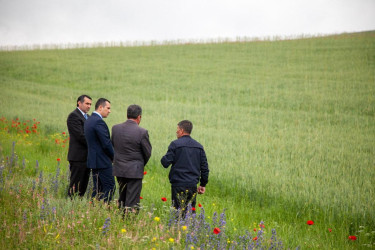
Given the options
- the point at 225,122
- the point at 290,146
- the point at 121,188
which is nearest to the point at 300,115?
the point at 225,122

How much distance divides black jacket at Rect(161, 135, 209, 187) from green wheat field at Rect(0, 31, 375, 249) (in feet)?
2.24

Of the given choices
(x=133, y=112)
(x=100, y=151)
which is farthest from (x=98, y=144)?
(x=133, y=112)

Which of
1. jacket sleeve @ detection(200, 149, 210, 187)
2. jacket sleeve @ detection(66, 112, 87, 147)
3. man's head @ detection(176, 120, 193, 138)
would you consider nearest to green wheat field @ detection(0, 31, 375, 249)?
jacket sleeve @ detection(200, 149, 210, 187)

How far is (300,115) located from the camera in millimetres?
16203

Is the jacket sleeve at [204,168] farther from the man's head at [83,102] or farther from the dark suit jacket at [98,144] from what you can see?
the man's head at [83,102]

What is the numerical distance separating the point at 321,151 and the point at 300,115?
6531 mm

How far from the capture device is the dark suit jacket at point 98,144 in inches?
205

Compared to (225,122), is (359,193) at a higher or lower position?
lower

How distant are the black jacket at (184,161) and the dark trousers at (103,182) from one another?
1.06 meters

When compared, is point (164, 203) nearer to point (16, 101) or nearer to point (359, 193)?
point (359, 193)

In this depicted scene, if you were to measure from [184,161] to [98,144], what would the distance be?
1475 mm

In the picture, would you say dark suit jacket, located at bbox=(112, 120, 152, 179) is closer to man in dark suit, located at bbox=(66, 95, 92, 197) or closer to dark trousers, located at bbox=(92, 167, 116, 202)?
dark trousers, located at bbox=(92, 167, 116, 202)

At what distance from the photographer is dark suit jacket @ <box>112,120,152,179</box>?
498 cm

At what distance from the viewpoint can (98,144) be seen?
533 cm
